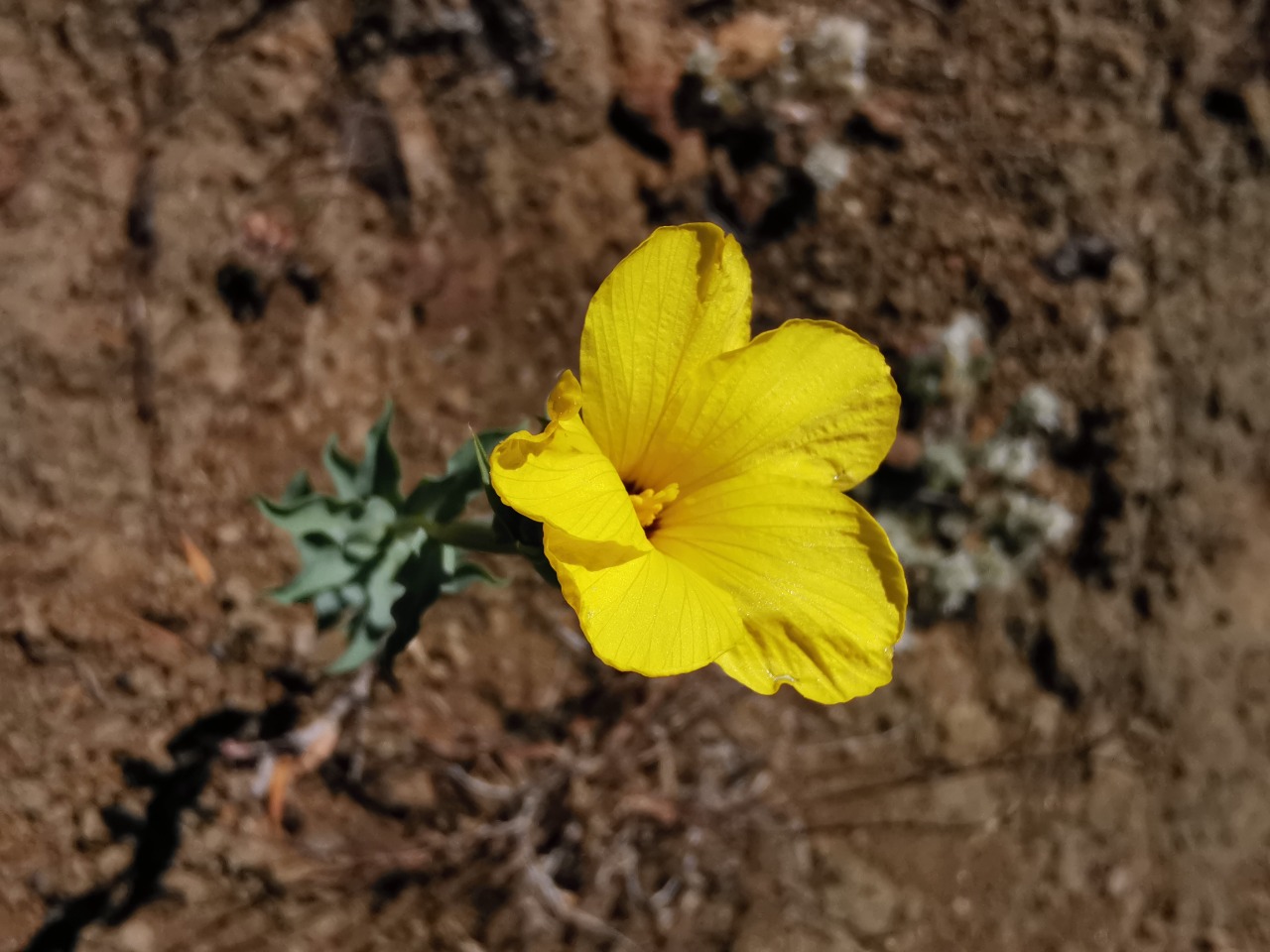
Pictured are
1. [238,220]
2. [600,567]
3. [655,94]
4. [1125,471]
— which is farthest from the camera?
[1125,471]

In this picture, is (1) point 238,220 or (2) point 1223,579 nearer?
(1) point 238,220

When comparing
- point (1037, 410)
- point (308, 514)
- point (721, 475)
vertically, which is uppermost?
point (721, 475)

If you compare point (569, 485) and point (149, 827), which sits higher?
point (569, 485)

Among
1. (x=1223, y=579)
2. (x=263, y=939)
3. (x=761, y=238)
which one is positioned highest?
(x=761, y=238)

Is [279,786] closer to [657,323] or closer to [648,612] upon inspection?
[648,612]

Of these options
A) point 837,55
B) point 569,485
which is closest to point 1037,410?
point 837,55

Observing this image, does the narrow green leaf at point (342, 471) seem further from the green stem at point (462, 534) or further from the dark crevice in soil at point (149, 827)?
the dark crevice in soil at point (149, 827)

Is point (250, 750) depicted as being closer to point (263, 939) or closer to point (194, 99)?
point (263, 939)

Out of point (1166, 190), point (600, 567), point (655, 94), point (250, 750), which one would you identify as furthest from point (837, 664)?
point (1166, 190)
